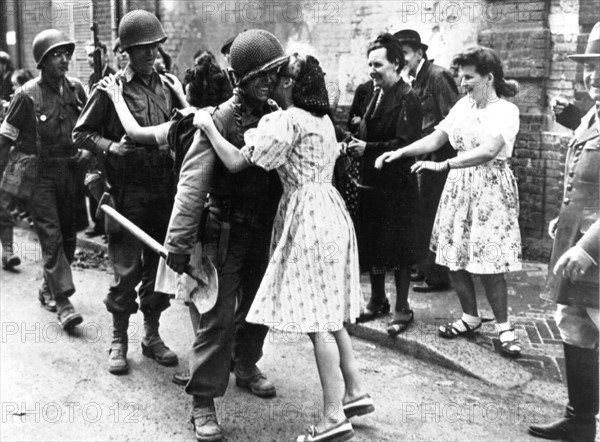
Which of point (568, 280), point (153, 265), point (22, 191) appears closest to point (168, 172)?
point (153, 265)

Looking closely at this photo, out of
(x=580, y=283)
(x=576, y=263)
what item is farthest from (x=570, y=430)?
(x=576, y=263)

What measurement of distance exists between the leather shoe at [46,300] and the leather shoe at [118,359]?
58.5 inches

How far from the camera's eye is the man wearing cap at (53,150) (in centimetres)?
632

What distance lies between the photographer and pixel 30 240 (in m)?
9.43

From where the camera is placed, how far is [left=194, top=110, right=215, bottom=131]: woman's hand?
410cm

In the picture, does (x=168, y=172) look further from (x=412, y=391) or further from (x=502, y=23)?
(x=502, y=23)

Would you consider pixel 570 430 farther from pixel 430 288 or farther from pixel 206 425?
pixel 430 288

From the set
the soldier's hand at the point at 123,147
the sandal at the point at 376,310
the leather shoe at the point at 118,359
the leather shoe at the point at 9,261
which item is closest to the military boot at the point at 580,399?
the sandal at the point at 376,310

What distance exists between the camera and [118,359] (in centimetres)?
535

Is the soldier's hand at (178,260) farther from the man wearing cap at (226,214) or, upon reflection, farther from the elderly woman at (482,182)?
the elderly woman at (482,182)

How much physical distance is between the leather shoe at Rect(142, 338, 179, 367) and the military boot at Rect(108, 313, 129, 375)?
0.65 feet

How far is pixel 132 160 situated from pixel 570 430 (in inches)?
125

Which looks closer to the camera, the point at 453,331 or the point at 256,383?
the point at 256,383

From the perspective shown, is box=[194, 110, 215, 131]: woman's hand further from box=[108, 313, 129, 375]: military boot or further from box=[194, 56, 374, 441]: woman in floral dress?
box=[108, 313, 129, 375]: military boot
